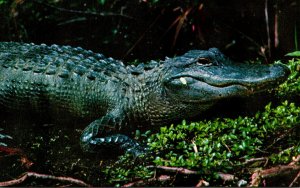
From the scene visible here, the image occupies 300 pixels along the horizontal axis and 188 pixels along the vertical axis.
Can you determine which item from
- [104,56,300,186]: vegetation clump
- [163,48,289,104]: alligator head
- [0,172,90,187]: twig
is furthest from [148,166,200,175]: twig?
[163,48,289,104]: alligator head

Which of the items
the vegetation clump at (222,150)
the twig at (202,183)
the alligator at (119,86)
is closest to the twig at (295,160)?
the vegetation clump at (222,150)

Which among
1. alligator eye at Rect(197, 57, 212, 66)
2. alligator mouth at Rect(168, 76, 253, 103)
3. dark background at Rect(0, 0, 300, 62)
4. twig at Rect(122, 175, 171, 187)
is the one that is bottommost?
twig at Rect(122, 175, 171, 187)

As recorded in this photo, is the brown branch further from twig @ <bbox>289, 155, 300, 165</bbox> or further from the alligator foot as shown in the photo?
the alligator foot

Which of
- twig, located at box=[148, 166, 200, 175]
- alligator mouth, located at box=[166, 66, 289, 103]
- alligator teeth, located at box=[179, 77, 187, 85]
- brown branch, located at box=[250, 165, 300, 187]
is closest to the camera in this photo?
brown branch, located at box=[250, 165, 300, 187]

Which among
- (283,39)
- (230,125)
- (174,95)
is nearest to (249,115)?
(230,125)

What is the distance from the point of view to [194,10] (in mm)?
5621

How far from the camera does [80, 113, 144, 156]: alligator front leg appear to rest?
3.54 metres

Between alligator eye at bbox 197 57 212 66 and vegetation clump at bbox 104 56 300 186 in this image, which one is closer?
vegetation clump at bbox 104 56 300 186

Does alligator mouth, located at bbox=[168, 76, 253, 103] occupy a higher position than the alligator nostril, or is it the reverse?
the alligator nostril

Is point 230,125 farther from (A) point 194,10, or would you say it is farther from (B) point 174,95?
(A) point 194,10

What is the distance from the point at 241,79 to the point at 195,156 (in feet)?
2.68

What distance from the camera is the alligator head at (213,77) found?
3447 millimetres

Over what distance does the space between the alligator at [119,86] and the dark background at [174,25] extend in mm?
1353

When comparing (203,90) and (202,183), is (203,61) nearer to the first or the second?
(203,90)
